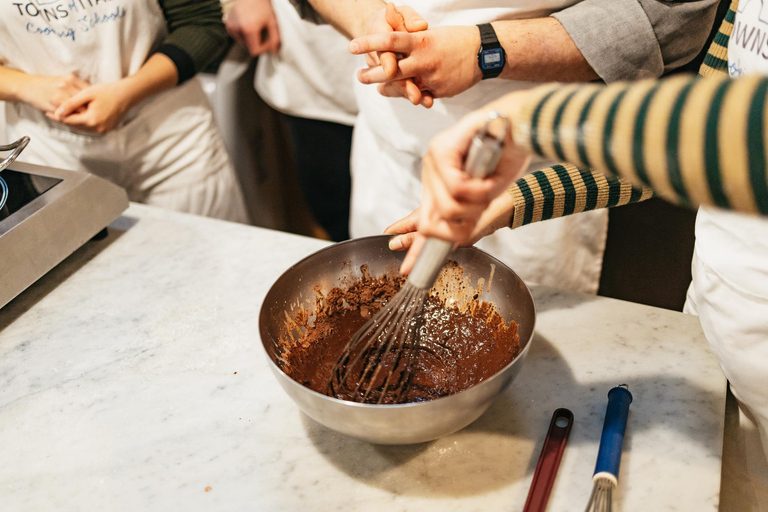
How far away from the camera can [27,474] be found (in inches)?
27.0

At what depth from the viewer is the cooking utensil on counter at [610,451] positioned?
581mm

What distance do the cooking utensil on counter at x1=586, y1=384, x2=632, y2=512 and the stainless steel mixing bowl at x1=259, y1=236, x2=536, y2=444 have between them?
0.41ft

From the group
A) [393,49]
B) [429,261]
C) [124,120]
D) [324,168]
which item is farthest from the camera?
[324,168]

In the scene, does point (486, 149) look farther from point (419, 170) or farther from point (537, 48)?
point (419, 170)

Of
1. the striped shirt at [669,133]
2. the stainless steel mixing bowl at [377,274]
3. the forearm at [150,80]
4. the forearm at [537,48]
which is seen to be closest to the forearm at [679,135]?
the striped shirt at [669,133]

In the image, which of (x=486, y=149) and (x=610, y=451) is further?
(x=610, y=451)

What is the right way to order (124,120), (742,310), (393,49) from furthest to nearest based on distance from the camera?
(124,120)
(393,49)
(742,310)

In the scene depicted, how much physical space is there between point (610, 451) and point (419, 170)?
71cm

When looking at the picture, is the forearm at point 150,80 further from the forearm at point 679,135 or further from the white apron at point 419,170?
the forearm at point 679,135

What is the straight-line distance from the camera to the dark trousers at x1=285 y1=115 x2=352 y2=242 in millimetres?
1992

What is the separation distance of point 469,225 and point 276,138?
1.75m

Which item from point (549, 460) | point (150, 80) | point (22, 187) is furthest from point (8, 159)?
point (549, 460)

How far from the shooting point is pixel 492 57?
0.89 m

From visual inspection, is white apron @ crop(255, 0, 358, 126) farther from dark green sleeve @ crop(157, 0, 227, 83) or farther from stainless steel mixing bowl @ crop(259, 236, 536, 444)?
stainless steel mixing bowl @ crop(259, 236, 536, 444)
